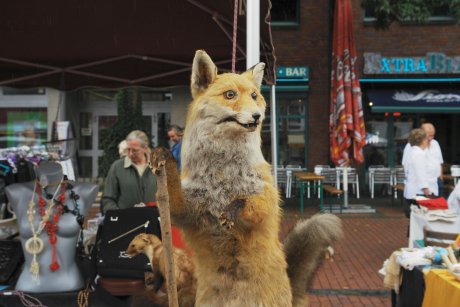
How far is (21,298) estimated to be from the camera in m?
3.73

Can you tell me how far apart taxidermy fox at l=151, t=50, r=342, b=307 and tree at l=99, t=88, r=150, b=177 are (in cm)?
940

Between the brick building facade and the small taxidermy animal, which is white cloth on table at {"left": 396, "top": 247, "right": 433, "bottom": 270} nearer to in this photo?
the small taxidermy animal

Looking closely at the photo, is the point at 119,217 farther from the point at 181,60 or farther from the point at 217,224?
the point at 181,60

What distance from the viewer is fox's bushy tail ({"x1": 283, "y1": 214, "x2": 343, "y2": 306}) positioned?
2520mm

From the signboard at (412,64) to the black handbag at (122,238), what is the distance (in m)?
11.2

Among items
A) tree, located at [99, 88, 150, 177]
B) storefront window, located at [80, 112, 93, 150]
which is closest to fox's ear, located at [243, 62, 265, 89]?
tree, located at [99, 88, 150, 177]

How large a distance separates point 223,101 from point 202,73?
0.67 feet

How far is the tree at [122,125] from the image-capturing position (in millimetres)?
11492

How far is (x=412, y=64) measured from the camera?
1381 centimetres

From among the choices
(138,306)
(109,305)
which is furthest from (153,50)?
(138,306)

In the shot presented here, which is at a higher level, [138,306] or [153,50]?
[153,50]

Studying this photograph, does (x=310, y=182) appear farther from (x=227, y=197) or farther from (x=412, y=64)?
(x=227, y=197)

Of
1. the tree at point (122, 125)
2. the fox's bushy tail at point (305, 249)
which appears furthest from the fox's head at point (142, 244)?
the tree at point (122, 125)

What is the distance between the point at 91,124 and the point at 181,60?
8.52 meters
